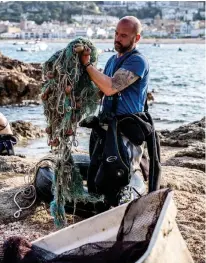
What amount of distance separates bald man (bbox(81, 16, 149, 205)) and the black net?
3.92 feet

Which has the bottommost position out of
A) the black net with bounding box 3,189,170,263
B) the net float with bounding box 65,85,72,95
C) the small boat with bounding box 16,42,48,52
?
the small boat with bounding box 16,42,48,52

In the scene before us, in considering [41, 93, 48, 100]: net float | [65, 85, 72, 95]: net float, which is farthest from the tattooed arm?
[41, 93, 48, 100]: net float

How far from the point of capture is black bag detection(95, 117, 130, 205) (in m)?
4.94

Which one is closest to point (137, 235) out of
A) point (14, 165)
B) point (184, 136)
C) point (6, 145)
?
point (14, 165)

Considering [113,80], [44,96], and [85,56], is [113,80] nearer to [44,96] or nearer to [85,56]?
[85,56]

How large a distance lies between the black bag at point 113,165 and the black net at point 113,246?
914 mm

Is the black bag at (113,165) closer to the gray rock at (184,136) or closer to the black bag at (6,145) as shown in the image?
the black bag at (6,145)

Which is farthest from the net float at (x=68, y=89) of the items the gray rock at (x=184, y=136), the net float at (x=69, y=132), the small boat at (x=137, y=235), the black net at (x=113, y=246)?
the gray rock at (x=184, y=136)

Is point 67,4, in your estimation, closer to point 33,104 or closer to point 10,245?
point 33,104

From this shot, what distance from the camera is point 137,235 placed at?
A: 152 inches

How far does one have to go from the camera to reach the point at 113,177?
496 cm

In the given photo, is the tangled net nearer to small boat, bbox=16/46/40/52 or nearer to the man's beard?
the man's beard

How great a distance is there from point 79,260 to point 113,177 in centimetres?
128

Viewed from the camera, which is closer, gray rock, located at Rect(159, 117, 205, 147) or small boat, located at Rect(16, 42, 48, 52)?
gray rock, located at Rect(159, 117, 205, 147)
